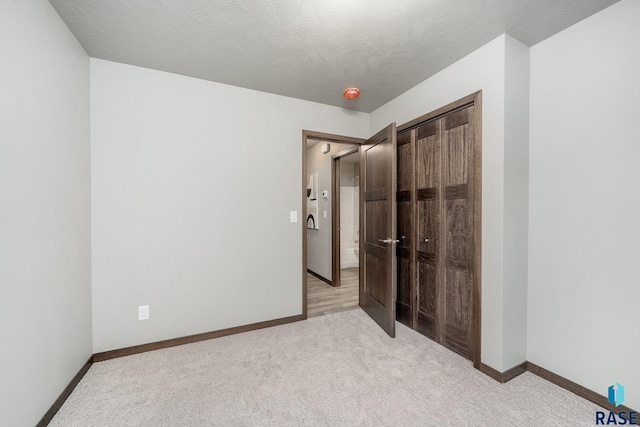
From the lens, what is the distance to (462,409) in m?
1.56

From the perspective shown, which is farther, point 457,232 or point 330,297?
point 330,297

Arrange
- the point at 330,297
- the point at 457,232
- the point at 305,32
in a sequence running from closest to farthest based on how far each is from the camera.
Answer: the point at 305,32 < the point at 457,232 < the point at 330,297

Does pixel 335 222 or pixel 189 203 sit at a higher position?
pixel 189 203

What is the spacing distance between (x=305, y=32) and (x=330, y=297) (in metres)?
3.24

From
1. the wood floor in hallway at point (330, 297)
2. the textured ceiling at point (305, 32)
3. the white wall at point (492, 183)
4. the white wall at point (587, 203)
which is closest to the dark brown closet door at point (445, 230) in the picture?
the white wall at point (492, 183)

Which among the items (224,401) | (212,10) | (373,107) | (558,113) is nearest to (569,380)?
(558,113)

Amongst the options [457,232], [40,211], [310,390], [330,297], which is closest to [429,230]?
[457,232]

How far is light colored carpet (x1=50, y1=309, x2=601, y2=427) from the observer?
150 centimetres

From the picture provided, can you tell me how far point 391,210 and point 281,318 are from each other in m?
1.72

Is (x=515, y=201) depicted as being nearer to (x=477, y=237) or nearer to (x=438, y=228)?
(x=477, y=237)

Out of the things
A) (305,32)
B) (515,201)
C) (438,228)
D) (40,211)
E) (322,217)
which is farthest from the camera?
(322,217)

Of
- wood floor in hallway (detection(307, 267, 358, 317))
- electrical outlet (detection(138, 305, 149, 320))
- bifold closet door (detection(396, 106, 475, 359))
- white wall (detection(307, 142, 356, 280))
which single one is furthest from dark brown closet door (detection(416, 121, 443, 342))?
electrical outlet (detection(138, 305, 149, 320))

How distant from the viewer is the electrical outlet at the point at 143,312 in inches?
88.3

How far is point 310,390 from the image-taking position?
174 cm
